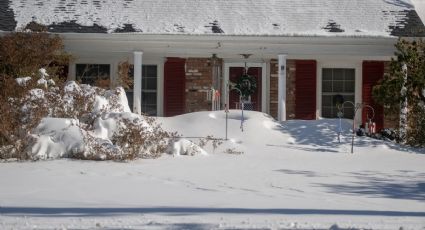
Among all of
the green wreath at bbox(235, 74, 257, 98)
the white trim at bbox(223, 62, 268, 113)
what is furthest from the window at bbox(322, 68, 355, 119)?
the green wreath at bbox(235, 74, 257, 98)

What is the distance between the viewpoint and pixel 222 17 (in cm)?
1680

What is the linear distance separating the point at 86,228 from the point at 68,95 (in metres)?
6.72

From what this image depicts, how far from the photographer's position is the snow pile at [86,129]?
11.1 metres

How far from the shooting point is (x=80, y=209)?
6711mm

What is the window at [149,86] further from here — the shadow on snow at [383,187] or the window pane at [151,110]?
the shadow on snow at [383,187]

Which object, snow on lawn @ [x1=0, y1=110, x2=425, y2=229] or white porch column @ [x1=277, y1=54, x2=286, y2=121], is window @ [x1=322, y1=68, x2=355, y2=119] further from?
snow on lawn @ [x1=0, y1=110, x2=425, y2=229]

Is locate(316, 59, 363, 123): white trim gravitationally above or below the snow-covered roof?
below

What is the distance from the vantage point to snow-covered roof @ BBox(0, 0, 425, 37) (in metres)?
16.0

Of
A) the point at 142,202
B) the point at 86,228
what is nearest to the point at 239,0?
the point at 142,202

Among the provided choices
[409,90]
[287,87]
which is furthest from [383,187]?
[287,87]

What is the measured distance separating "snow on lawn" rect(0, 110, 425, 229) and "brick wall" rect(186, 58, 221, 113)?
4410 mm

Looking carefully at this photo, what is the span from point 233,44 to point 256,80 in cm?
232

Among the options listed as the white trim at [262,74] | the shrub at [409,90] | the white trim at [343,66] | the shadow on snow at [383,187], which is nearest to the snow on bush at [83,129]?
the shadow on snow at [383,187]

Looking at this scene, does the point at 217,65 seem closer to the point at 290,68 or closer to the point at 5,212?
the point at 290,68
